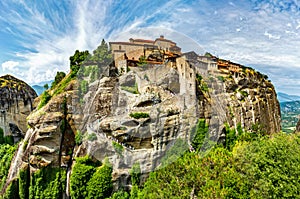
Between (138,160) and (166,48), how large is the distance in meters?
11.3

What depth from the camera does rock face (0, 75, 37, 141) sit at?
35.7 metres

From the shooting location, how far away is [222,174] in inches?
561

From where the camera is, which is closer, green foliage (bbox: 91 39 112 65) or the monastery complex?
the monastery complex

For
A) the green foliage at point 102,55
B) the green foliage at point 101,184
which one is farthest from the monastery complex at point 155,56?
the green foliage at point 101,184

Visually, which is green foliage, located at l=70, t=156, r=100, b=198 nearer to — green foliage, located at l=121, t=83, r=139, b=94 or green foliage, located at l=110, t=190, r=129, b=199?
green foliage, located at l=110, t=190, r=129, b=199

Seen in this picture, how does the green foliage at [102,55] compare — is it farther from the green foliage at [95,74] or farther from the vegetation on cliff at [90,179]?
the vegetation on cliff at [90,179]

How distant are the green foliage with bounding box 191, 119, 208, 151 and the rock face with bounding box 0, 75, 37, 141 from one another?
94.6 feet

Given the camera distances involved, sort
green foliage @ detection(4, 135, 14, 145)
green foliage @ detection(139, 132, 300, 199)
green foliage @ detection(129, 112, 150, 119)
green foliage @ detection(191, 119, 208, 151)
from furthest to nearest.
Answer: green foliage @ detection(4, 135, 14, 145), green foliage @ detection(191, 119, 208, 151), green foliage @ detection(129, 112, 150, 119), green foliage @ detection(139, 132, 300, 199)

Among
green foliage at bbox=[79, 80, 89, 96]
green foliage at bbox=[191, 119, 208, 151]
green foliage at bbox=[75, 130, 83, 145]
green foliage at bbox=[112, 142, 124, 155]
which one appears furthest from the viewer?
green foliage at bbox=[79, 80, 89, 96]

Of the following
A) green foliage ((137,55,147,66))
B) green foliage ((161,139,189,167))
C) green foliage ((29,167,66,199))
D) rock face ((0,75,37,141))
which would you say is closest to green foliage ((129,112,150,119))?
green foliage ((161,139,189,167))

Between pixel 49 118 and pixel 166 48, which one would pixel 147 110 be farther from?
pixel 49 118

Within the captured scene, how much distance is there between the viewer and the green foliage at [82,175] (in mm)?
20328

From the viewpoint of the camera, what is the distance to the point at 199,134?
21.7 m

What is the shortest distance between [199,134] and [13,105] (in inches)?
1176
